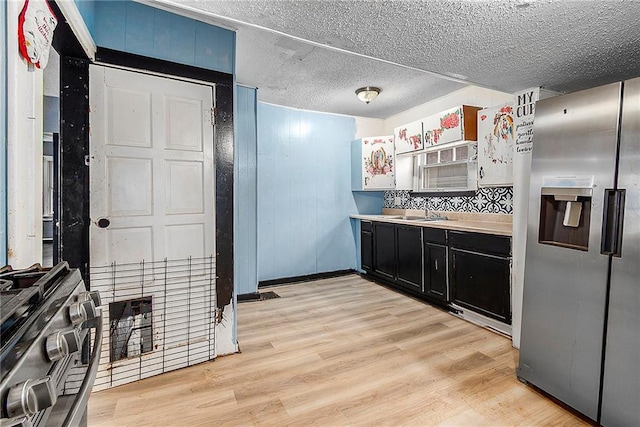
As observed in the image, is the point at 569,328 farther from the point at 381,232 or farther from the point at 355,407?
the point at 381,232

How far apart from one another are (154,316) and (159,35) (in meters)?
1.93

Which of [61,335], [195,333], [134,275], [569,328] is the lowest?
[195,333]

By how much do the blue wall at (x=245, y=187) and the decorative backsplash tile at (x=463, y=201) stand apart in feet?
7.60

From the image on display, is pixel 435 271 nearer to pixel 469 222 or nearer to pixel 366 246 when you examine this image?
pixel 469 222

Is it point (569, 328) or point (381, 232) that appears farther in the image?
point (381, 232)

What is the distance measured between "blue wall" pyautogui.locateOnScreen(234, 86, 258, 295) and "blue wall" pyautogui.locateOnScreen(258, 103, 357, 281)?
0.53m

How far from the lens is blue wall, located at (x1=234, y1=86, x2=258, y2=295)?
3.56 metres

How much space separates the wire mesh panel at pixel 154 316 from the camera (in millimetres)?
2018

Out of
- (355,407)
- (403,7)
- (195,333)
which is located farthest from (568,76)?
(195,333)

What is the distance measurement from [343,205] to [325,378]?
3.04m

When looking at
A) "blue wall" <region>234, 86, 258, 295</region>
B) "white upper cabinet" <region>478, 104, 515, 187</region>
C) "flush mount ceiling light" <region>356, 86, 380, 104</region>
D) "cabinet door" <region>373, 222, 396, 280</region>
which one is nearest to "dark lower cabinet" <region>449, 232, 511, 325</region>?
"white upper cabinet" <region>478, 104, 515, 187</region>

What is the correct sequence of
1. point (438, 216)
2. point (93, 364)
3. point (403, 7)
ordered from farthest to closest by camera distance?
point (438, 216)
point (403, 7)
point (93, 364)

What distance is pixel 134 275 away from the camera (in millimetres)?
2078

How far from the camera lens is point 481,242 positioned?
285cm
